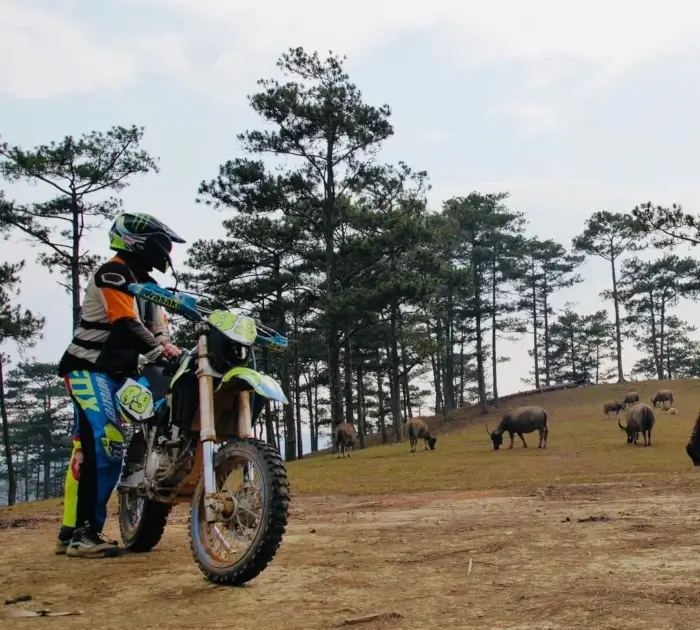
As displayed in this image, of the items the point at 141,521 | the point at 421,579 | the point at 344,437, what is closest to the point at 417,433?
the point at 344,437

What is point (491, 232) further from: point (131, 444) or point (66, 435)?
point (131, 444)

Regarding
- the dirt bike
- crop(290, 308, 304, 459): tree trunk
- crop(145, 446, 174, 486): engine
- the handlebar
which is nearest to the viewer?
the dirt bike

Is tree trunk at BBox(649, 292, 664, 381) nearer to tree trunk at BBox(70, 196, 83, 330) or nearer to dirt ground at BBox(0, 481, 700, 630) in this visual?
tree trunk at BBox(70, 196, 83, 330)

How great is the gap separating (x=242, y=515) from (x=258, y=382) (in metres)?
0.76

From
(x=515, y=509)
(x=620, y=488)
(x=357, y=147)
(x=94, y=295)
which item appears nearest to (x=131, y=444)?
(x=94, y=295)

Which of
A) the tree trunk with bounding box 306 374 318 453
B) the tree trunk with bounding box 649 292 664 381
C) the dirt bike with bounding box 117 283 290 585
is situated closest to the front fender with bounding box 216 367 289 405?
the dirt bike with bounding box 117 283 290 585

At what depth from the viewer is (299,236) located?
123 feet

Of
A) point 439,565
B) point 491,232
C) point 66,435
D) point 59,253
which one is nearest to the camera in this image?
point 439,565

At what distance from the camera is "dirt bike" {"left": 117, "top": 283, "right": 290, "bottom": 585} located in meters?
3.92

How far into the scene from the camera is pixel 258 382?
4.21 metres

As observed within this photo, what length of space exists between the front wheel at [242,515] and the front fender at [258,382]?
28 centimetres

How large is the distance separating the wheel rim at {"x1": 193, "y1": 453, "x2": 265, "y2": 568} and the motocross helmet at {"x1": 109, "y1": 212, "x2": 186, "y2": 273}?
187cm

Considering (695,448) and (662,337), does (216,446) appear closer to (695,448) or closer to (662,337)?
(695,448)

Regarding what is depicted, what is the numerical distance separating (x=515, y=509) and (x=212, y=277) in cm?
3274
